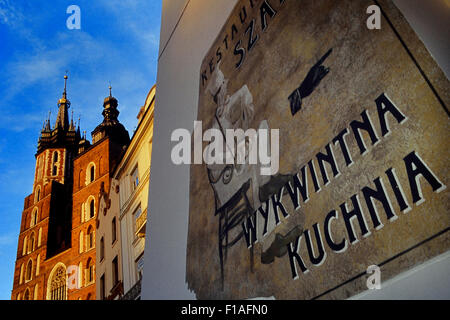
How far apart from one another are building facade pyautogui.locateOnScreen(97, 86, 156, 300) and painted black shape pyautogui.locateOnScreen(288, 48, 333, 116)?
8.84m

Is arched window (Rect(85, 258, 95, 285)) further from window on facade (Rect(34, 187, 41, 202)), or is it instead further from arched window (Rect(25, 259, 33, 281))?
window on facade (Rect(34, 187, 41, 202))

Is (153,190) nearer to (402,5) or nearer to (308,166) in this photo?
(308,166)

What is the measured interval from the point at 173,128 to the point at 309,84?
2797 millimetres

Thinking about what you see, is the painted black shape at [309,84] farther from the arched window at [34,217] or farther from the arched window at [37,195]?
the arched window at [37,195]

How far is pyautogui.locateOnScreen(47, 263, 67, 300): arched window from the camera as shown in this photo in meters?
30.5

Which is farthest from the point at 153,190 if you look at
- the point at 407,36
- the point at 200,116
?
the point at 407,36

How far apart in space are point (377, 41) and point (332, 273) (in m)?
1.30

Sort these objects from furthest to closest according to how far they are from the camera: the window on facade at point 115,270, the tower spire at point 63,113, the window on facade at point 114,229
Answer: the tower spire at point 63,113, the window on facade at point 114,229, the window on facade at point 115,270

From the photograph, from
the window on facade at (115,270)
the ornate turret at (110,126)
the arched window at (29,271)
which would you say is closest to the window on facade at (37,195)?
the arched window at (29,271)

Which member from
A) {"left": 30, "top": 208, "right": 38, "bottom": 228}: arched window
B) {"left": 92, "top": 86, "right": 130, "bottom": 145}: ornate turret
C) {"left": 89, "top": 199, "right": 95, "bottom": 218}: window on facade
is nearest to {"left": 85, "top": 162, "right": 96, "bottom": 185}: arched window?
{"left": 89, "top": 199, "right": 95, "bottom": 218}: window on facade

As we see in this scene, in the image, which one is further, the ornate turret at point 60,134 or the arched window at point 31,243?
the ornate turret at point 60,134

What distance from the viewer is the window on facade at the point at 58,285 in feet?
100

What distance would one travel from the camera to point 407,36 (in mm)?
2443

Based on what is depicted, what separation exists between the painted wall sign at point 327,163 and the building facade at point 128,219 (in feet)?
26.9
